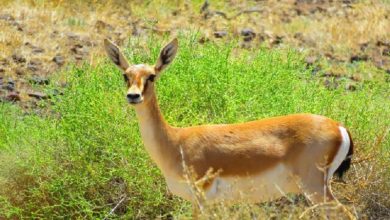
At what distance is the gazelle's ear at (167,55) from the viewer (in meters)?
7.71

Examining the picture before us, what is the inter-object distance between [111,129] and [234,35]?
5288 mm

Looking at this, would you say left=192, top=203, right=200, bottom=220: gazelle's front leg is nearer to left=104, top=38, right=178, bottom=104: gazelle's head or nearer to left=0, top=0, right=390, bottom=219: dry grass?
left=104, top=38, right=178, bottom=104: gazelle's head

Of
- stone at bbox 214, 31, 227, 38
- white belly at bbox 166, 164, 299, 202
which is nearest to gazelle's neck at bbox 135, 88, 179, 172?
white belly at bbox 166, 164, 299, 202

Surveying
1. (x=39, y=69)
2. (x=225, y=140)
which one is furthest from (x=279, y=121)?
(x=39, y=69)

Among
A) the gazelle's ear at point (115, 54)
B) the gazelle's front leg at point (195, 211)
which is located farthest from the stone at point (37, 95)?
the gazelle's front leg at point (195, 211)

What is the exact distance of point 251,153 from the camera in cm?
750

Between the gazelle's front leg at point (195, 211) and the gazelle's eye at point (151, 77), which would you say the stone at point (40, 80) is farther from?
the gazelle's front leg at point (195, 211)

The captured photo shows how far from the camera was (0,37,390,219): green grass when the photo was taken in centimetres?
845

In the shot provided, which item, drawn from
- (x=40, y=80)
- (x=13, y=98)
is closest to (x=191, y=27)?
(x=40, y=80)

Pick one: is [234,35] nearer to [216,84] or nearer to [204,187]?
[216,84]

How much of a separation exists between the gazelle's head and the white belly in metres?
0.65

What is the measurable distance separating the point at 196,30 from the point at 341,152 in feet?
20.2

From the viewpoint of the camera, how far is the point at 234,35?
44.4 feet

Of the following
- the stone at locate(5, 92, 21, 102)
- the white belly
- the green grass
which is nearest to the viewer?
→ the white belly
